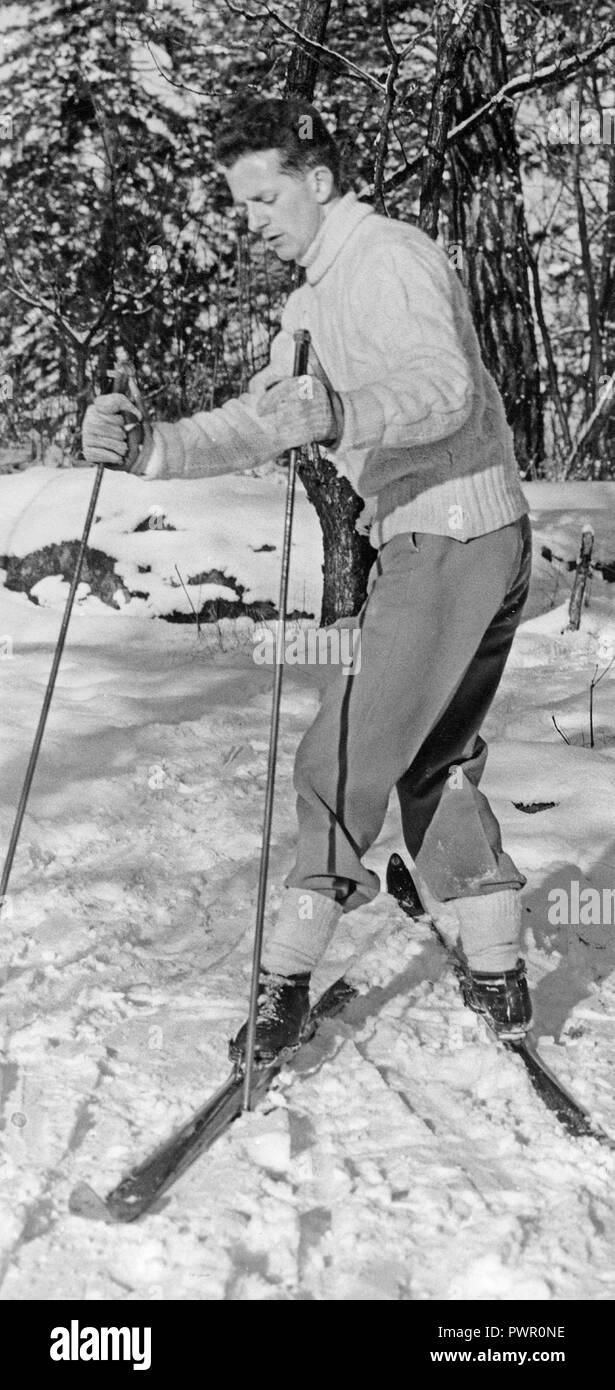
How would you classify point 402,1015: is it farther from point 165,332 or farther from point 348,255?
point 165,332

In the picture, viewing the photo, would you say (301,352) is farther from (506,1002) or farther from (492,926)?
(506,1002)

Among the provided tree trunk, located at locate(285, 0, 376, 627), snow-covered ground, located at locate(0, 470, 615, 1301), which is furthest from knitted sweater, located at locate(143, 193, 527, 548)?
tree trunk, located at locate(285, 0, 376, 627)

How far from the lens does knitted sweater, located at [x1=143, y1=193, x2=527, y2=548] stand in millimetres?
2354

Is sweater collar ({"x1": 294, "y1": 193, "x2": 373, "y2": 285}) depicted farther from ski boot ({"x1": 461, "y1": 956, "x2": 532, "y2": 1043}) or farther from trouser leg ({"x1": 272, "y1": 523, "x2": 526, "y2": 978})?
ski boot ({"x1": 461, "y1": 956, "x2": 532, "y2": 1043})

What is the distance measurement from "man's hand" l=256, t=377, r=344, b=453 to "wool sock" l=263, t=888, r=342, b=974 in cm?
91

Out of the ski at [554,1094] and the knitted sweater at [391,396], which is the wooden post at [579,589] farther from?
the knitted sweater at [391,396]

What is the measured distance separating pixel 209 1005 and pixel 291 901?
0.57 metres

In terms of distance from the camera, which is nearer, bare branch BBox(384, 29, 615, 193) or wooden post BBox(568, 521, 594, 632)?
wooden post BBox(568, 521, 594, 632)

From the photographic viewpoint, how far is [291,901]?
263 cm

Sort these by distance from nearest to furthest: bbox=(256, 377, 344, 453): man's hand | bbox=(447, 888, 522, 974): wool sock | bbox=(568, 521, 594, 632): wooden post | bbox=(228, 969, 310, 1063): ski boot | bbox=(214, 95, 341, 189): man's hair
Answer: bbox=(256, 377, 344, 453): man's hand, bbox=(214, 95, 341, 189): man's hair, bbox=(228, 969, 310, 1063): ski boot, bbox=(447, 888, 522, 974): wool sock, bbox=(568, 521, 594, 632): wooden post

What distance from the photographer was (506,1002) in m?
2.74

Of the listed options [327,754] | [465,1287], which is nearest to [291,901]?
[327,754]

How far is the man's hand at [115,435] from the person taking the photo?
2.60m
